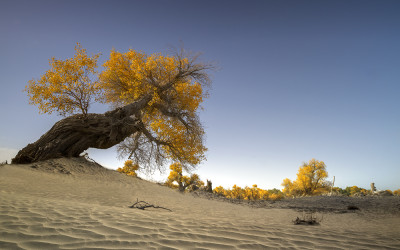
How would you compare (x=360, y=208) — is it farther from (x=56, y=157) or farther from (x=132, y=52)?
(x=132, y=52)

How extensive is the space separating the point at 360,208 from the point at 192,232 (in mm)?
11514

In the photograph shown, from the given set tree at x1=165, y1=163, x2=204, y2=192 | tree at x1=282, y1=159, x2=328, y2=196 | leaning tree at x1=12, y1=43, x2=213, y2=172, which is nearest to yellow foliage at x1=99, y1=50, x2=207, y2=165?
leaning tree at x1=12, y1=43, x2=213, y2=172

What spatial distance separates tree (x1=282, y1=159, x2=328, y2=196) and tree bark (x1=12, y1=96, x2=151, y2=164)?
32.1 m

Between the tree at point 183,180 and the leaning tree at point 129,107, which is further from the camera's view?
the tree at point 183,180

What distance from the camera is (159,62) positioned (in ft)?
56.6

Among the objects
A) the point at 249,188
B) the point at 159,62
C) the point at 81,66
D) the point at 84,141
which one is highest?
the point at 159,62

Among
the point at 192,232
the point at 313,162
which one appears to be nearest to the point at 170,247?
the point at 192,232

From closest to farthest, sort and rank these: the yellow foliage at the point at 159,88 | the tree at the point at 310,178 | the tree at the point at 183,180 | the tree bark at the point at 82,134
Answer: the tree bark at the point at 82,134 → the yellow foliage at the point at 159,88 → the tree at the point at 183,180 → the tree at the point at 310,178

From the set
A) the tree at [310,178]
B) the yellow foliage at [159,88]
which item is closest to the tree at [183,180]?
the yellow foliage at [159,88]

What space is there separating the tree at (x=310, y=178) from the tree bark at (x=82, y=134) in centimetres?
3209

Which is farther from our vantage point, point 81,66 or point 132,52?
point 132,52

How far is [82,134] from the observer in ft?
47.5

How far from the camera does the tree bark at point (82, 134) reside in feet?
42.6

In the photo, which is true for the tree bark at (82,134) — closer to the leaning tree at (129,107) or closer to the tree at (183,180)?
the leaning tree at (129,107)
